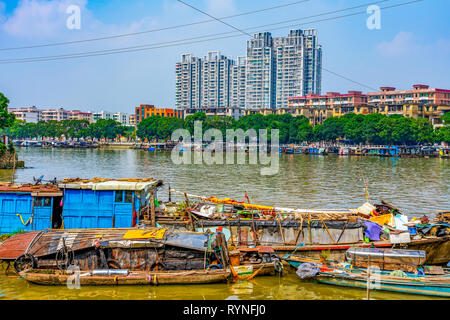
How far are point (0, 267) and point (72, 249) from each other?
248 cm

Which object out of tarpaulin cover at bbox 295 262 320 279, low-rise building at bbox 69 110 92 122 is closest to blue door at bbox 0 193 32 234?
tarpaulin cover at bbox 295 262 320 279

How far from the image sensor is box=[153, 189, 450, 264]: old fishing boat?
37.5 feet

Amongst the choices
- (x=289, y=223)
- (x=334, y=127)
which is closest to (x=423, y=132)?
(x=334, y=127)

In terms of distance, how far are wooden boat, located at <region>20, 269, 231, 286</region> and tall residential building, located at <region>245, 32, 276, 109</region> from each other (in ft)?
403

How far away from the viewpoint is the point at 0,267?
11.2 m

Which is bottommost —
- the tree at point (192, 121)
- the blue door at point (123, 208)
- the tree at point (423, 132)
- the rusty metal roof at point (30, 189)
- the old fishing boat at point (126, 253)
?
the old fishing boat at point (126, 253)

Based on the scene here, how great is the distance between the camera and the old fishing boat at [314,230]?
11.4 meters

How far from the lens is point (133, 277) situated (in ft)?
32.5

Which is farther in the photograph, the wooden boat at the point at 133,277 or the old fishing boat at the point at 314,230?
the old fishing boat at the point at 314,230

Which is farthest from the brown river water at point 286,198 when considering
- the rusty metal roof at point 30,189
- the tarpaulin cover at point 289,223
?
the rusty metal roof at point 30,189

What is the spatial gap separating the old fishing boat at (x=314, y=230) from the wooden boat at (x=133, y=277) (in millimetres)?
2098

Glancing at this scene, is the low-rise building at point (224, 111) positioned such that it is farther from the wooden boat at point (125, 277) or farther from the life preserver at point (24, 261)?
the wooden boat at point (125, 277)

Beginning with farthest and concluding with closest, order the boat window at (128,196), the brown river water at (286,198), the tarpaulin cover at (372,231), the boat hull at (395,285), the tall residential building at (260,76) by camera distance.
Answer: the tall residential building at (260,76), the boat window at (128,196), the tarpaulin cover at (372,231), the brown river water at (286,198), the boat hull at (395,285)

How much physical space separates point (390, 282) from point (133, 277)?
5683 mm
